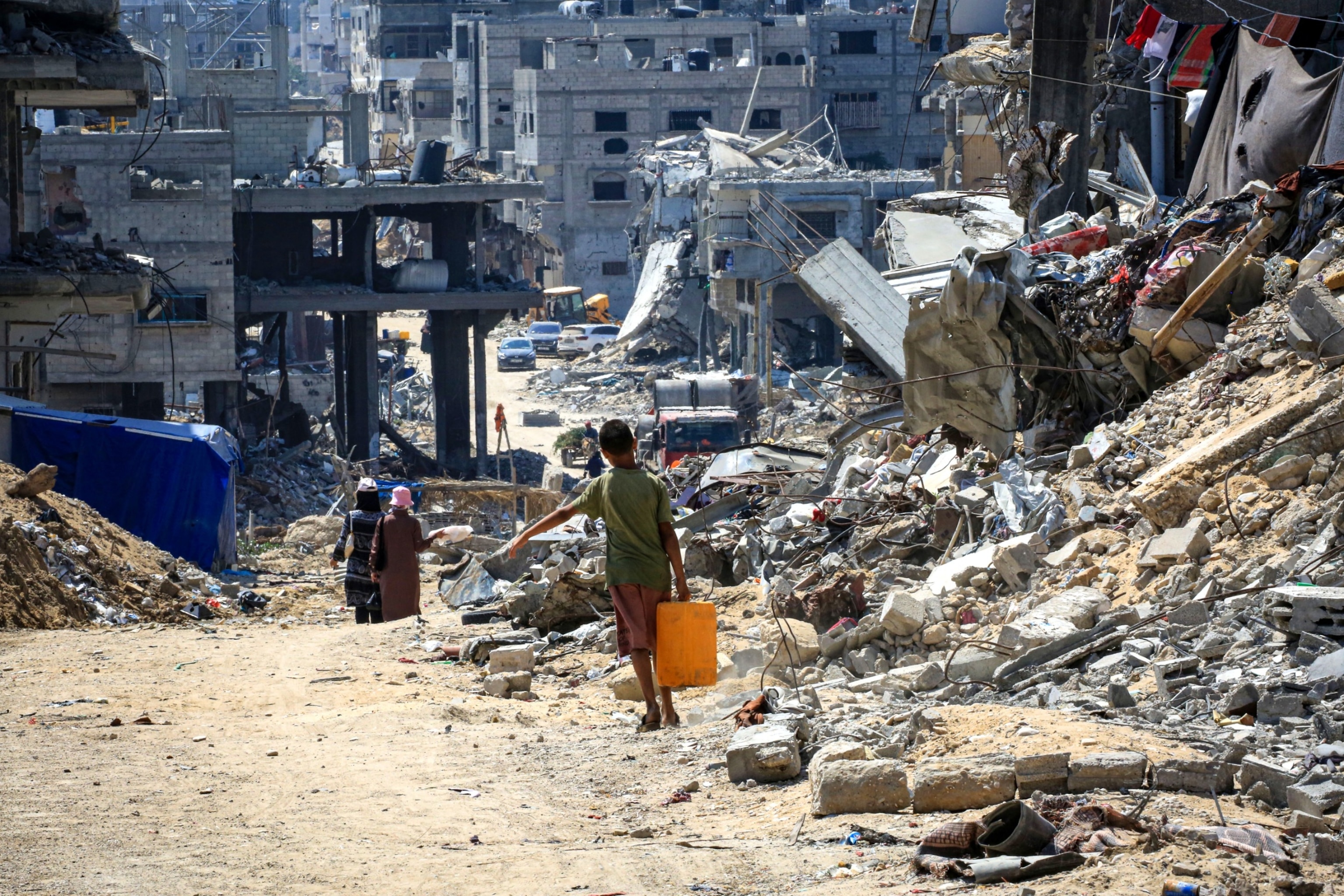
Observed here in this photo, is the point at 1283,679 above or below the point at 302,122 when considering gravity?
below

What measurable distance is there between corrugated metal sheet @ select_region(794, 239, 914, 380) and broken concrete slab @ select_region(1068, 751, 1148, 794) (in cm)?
970

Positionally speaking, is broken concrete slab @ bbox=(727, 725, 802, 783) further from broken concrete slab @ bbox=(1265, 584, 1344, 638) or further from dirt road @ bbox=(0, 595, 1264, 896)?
broken concrete slab @ bbox=(1265, 584, 1344, 638)

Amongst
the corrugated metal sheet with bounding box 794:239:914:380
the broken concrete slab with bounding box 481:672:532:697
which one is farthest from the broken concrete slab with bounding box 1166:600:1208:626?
the corrugated metal sheet with bounding box 794:239:914:380

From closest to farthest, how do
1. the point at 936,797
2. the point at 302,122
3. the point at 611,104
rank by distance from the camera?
the point at 936,797 < the point at 302,122 < the point at 611,104

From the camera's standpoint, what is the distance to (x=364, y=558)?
12148 mm

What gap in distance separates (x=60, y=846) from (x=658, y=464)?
25995mm

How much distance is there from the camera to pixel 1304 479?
7.91 m

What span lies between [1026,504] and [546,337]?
49.2 m

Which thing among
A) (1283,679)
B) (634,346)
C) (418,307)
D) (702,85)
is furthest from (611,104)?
(1283,679)

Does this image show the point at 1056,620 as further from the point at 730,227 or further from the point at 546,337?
the point at 546,337

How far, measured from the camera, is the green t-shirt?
7.12 meters

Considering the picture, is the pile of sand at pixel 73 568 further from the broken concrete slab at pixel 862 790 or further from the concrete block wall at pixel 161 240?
the concrete block wall at pixel 161 240

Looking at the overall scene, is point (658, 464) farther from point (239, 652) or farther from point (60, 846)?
point (60, 846)

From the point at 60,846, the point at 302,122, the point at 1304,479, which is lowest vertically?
the point at 60,846
